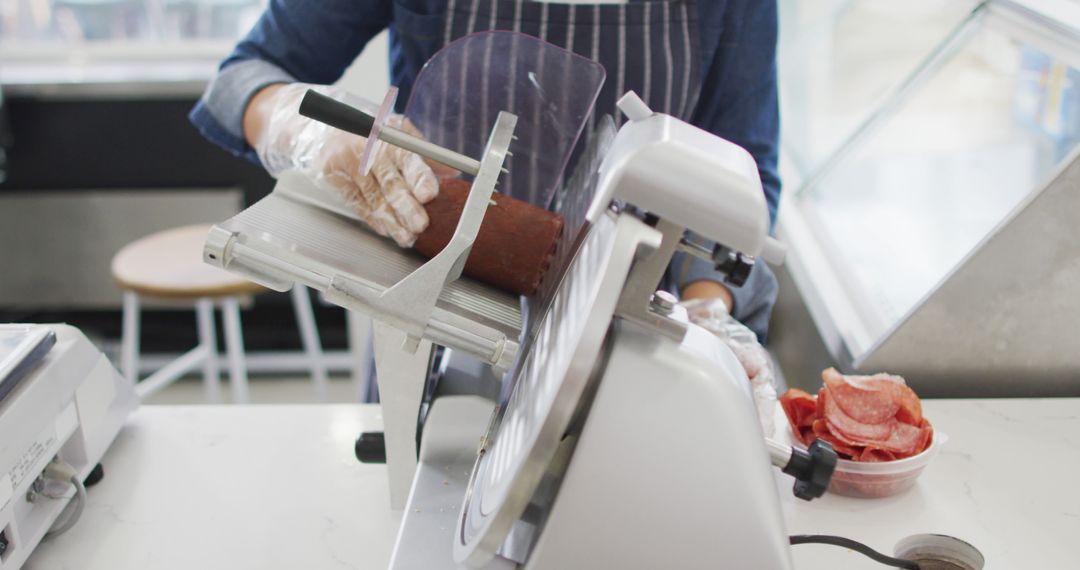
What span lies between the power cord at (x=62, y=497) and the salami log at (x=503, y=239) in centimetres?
49

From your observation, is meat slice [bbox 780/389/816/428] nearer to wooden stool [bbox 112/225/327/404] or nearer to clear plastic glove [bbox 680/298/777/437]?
clear plastic glove [bbox 680/298/777/437]

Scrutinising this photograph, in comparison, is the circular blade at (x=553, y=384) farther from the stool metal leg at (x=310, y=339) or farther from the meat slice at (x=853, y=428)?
the stool metal leg at (x=310, y=339)

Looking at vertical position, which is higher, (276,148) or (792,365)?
(276,148)

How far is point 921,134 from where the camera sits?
2.04m

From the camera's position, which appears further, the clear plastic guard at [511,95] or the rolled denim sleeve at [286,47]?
the rolled denim sleeve at [286,47]

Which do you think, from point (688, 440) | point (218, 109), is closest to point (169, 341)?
point (218, 109)

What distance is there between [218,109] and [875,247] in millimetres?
1330

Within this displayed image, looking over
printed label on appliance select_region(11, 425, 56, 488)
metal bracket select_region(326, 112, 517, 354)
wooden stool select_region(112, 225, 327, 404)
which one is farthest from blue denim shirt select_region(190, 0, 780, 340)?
wooden stool select_region(112, 225, 327, 404)

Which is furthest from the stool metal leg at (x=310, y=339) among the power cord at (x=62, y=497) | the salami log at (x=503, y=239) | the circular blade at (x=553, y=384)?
the circular blade at (x=553, y=384)

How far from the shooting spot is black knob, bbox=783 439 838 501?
770 mm

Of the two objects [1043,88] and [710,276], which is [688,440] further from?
[1043,88]

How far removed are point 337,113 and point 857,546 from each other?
2.27 ft

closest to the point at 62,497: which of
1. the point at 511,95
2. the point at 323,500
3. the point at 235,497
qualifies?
the point at 235,497

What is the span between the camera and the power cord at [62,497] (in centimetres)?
100
